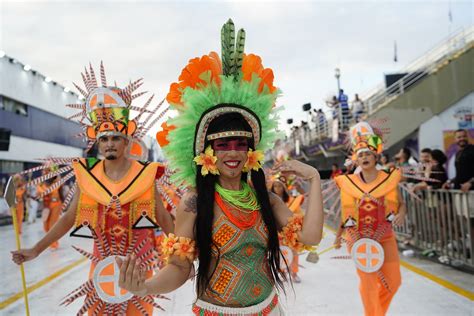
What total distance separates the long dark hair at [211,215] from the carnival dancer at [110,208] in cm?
99

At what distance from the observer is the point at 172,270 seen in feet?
6.91

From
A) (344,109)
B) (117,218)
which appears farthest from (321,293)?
(344,109)

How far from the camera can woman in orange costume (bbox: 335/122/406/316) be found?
404 cm

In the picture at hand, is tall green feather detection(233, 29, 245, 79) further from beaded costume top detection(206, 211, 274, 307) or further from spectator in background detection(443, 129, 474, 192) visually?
→ spectator in background detection(443, 129, 474, 192)

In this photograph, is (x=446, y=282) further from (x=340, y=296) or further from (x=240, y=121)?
(x=240, y=121)

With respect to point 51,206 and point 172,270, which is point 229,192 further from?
point 51,206

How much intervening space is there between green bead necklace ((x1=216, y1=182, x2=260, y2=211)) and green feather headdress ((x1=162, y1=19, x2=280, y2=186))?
20cm

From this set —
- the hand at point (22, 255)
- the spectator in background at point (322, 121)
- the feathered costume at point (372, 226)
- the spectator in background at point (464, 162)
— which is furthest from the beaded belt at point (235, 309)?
the spectator in background at point (322, 121)

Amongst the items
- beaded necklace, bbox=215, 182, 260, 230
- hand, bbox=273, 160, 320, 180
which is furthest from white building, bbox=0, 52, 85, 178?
hand, bbox=273, 160, 320, 180

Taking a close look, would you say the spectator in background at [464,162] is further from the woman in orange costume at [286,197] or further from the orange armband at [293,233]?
the orange armband at [293,233]

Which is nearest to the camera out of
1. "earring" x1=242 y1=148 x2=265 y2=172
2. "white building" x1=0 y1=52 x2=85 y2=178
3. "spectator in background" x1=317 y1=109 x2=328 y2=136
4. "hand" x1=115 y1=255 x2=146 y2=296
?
"hand" x1=115 y1=255 x2=146 y2=296

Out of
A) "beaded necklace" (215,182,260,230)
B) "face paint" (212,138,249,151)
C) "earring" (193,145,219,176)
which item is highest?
"face paint" (212,138,249,151)

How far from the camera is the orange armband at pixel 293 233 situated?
7.48ft

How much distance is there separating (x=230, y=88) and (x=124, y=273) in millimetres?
1059
